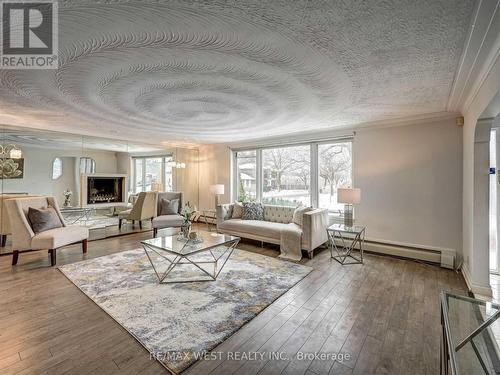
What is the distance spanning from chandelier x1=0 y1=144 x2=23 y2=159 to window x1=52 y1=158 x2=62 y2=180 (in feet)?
1.68

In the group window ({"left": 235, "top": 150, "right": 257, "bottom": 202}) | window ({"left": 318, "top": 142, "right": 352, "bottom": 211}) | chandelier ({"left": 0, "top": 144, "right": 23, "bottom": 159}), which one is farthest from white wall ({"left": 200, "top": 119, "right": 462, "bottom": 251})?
chandelier ({"left": 0, "top": 144, "right": 23, "bottom": 159})

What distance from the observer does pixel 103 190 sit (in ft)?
18.1

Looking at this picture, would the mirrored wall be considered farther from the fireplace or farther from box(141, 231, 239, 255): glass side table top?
box(141, 231, 239, 255): glass side table top

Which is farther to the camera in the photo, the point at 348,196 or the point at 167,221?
the point at 167,221

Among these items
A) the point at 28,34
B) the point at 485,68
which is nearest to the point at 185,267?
the point at 28,34

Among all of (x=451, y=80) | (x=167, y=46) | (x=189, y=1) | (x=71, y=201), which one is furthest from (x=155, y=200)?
(x=451, y=80)

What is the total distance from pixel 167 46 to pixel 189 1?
0.57 meters

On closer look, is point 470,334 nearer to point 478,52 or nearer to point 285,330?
point 285,330

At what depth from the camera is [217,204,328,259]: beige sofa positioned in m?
4.03

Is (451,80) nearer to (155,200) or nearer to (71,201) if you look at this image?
(155,200)

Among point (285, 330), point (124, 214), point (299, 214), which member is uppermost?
point (299, 214)

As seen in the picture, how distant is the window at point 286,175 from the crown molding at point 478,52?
9.53ft

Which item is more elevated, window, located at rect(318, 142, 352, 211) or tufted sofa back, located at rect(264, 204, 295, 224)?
window, located at rect(318, 142, 352, 211)

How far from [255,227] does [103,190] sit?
3804mm
